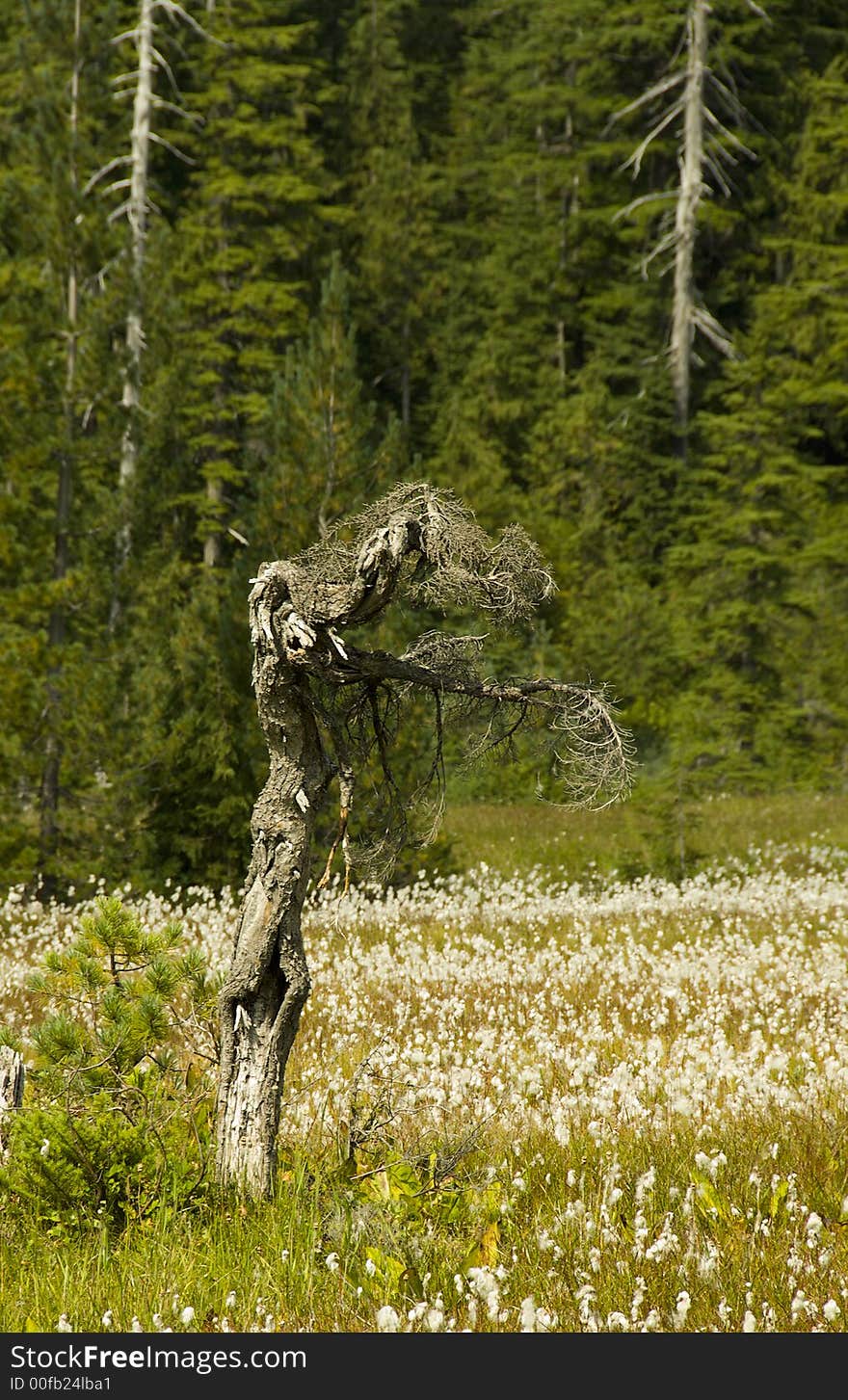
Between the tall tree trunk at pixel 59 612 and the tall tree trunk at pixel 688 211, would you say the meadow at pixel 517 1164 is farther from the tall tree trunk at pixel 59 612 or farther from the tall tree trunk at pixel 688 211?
the tall tree trunk at pixel 688 211

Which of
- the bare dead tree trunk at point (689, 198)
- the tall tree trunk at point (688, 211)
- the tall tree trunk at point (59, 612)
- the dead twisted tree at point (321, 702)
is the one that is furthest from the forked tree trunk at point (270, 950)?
the tall tree trunk at point (688, 211)

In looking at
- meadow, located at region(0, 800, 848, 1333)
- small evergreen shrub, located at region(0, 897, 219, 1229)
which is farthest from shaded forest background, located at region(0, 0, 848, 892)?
small evergreen shrub, located at region(0, 897, 219, 1229)

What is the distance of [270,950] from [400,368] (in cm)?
3158

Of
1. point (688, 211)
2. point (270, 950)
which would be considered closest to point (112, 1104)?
point (270, 950)

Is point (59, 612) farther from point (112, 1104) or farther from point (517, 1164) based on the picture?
point (517, 1164)

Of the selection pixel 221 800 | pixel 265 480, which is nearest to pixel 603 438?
pixel 265 480

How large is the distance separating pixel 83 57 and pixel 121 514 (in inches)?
244

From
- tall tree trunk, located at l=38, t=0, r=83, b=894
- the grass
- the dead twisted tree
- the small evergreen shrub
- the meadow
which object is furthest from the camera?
the grass

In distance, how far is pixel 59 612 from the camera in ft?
42.3

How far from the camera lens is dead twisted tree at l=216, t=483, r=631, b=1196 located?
4332 mm

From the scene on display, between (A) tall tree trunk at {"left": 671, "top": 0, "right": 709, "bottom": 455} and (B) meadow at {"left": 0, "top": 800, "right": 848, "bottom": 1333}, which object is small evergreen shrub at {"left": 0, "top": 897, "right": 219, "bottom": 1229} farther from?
(A) tall tree trunk at {"left": 671, "top": 0, "right": 709, "bottom": 455}

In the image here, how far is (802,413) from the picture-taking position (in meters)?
29.3

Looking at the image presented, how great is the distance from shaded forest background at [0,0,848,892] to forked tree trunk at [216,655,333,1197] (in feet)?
26.4

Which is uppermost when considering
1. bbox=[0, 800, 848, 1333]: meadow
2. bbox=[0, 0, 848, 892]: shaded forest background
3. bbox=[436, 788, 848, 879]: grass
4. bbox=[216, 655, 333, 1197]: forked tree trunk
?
bbox=[0, 0, 848, 892]: shaded forest background
